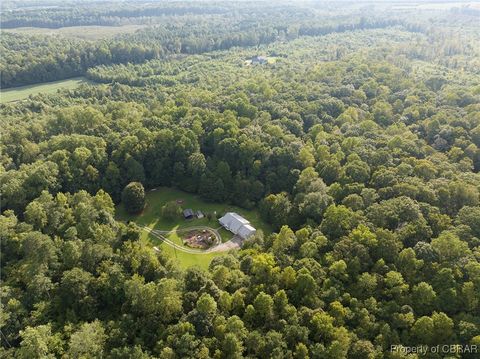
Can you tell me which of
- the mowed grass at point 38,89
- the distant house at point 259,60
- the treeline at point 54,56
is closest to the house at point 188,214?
the mowed grass at point 38,89

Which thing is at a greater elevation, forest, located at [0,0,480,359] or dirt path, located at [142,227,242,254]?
forest, located at [0,0,480,359]

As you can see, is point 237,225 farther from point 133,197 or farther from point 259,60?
point 259,60

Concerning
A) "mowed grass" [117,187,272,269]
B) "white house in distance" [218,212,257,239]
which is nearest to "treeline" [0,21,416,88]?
"mowed grass" [117,187,272,269]

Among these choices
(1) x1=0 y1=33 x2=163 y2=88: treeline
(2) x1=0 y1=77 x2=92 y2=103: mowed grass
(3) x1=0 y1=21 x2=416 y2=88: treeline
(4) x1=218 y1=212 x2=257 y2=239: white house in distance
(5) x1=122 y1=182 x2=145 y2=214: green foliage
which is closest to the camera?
(4) x1=218 y1=212 x2=257 y2=239: white house in distance

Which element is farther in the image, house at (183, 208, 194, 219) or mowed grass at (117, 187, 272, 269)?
house at (183, 208, 194, 219)

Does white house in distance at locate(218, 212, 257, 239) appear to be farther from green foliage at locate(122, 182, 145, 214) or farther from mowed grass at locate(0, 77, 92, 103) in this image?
mowed grass at locate(0, 77, 92, 103)

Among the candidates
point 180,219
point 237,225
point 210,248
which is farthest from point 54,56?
point 210,248

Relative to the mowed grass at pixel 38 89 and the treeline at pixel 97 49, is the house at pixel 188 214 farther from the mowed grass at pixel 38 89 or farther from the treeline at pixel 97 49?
the treeline at pixel 97 49

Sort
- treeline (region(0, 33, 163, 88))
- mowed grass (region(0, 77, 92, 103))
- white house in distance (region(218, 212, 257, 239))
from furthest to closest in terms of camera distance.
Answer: treeline (region(0, 33, 163, 88))
mowed grass (region(0, 77, 92, 103))
white house in distance (region(218, 212, 257, 239))
